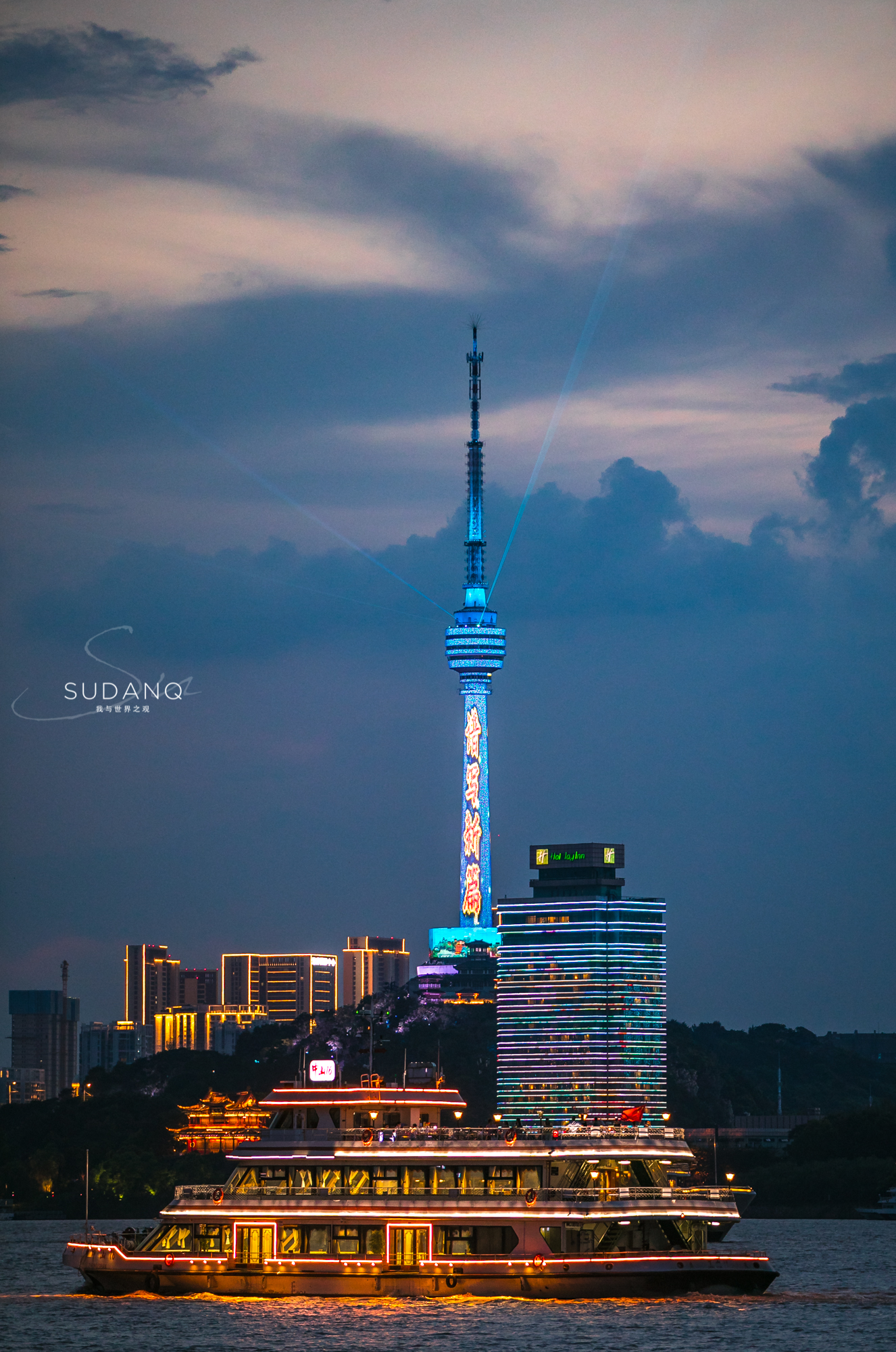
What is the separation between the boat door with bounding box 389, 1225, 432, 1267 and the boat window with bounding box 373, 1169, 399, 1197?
1.58 m

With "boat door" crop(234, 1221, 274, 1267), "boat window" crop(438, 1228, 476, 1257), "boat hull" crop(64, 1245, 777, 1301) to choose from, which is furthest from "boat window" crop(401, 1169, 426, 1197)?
"boat door" crop(234, 1221, 274, 1267)

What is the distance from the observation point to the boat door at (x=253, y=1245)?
337 ft

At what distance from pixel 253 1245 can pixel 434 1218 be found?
9.46m

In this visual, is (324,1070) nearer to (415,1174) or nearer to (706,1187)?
(415,1174)

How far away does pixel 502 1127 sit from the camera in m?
106

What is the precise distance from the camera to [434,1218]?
10019cm

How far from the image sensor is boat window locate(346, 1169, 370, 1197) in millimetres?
102125

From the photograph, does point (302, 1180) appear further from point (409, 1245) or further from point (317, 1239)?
point (409, 1245)

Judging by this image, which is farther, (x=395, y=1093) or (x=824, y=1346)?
(x=395, y=1093)

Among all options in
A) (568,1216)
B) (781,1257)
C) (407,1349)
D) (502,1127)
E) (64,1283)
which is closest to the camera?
(407,1349)

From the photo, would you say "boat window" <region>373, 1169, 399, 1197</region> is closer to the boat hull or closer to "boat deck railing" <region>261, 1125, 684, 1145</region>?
"boat deck railing" <region>261, 1125, 684, 1145</region>

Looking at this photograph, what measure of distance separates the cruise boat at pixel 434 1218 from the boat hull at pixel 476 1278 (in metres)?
0.07

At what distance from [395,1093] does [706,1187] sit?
51.6ft

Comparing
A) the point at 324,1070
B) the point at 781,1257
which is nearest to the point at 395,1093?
the point at 324,1070
